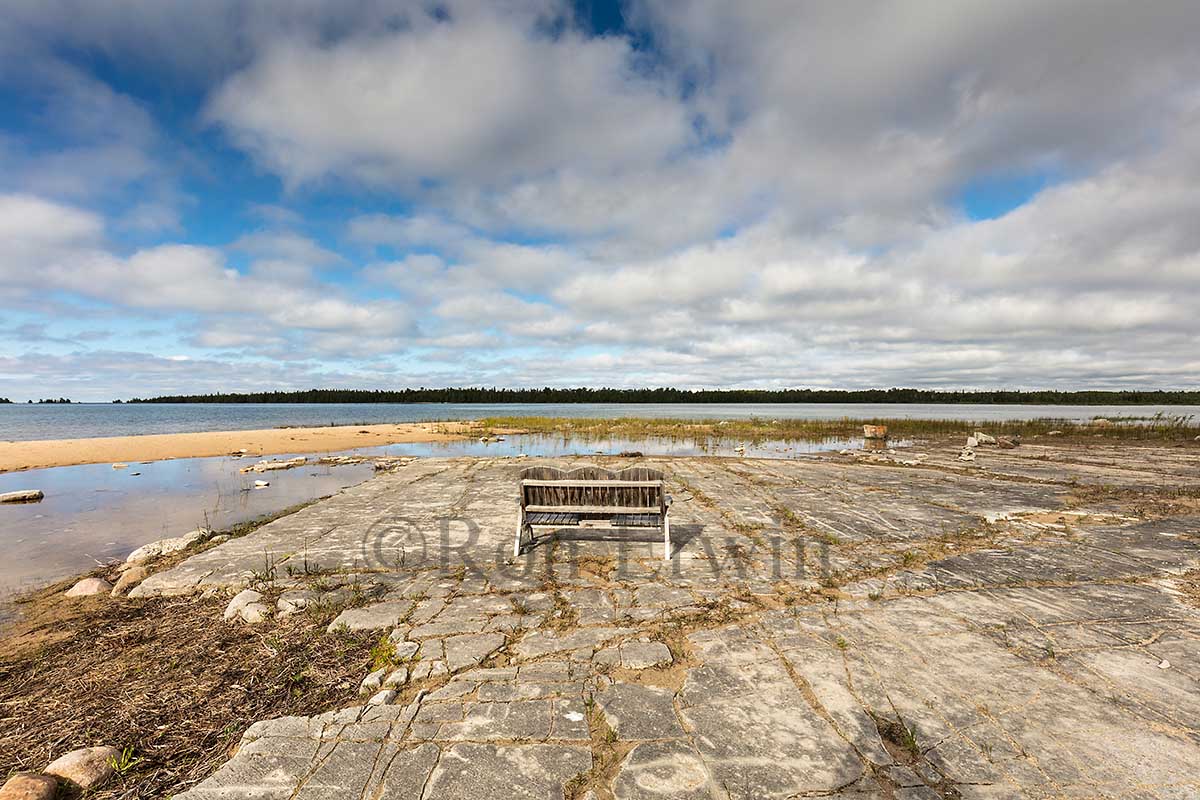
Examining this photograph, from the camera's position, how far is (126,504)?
10797mm

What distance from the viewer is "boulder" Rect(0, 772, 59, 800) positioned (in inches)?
94.3

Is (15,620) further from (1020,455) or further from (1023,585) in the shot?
(1020,455)

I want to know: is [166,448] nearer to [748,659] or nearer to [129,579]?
[129,579]

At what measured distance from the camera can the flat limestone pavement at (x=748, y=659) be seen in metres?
Result: 2.52

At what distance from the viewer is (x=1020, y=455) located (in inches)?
725

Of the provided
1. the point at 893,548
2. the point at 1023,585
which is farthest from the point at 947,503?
the point at 1023,585

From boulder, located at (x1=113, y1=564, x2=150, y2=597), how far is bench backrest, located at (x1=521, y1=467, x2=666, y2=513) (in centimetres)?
415

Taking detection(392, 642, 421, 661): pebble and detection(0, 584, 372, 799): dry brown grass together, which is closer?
detection(0, 584, 372, 799): dry brown grass

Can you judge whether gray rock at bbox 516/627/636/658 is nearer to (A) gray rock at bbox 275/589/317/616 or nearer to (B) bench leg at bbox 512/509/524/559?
(B) bench leg at bbox 512/509/524/559

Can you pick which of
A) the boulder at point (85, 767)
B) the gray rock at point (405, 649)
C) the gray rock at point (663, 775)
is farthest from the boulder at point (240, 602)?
the gray rock at point (663, 775)

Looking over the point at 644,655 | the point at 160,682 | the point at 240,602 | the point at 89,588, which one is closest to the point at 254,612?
the point at 240,602

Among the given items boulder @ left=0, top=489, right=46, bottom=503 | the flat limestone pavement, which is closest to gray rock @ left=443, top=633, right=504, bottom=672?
the flat limestone pavement

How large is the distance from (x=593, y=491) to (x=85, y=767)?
4.43m

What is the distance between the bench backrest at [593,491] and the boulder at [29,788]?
13.7 feet
